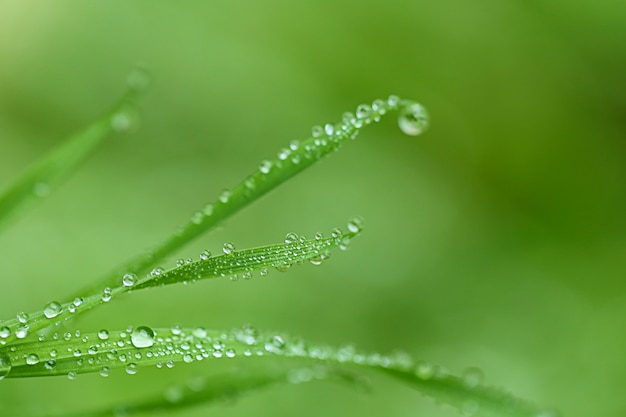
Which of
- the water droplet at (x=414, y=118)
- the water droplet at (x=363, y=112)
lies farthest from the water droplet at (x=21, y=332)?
the water droplet at (x=414, y=118)

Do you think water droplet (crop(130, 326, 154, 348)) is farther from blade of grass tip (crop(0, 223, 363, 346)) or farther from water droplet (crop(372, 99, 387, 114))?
water droplet (crop(372, 99, 387, 114))

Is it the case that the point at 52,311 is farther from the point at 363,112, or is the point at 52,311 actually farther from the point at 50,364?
the point at 363,112

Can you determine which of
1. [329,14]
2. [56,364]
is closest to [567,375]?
[329,14]

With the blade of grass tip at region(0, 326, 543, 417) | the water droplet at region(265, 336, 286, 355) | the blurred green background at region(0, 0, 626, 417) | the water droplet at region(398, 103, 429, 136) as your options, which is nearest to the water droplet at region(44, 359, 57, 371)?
the blade of grass tip at region(0, 326, 543, 417)

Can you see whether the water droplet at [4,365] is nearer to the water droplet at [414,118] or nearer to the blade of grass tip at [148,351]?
the blade of grass tip at [148,351]

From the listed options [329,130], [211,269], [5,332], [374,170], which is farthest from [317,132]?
[374,170]
